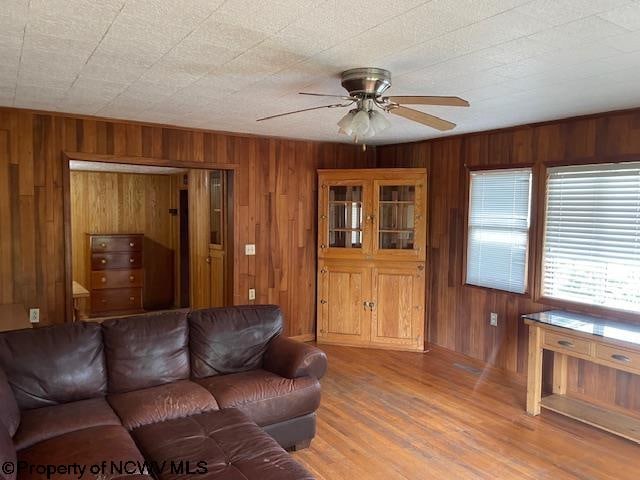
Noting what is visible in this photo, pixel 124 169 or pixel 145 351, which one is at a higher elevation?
pixel 124 169

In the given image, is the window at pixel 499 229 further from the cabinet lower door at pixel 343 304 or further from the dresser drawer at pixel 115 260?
the dresser drawer at pixel 115 260

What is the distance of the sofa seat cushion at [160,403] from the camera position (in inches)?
100

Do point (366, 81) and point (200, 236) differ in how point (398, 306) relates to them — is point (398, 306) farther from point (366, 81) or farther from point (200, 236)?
point (366, 81)

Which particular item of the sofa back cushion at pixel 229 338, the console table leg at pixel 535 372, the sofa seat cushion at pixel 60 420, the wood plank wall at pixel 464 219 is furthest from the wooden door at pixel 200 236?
the console table leg at pixel 535 372

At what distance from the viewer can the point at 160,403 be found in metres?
2.66

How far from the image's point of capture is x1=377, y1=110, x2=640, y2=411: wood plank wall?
145 inches

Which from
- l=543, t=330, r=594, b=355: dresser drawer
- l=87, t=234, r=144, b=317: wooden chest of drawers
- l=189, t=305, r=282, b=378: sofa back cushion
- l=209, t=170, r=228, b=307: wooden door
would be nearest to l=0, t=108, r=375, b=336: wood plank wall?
l=209, t=170, r=228, b=307: wooden door

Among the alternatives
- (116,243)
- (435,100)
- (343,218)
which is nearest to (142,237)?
(116,243)

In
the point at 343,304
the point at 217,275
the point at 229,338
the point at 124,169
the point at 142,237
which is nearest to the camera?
the point at 229,338

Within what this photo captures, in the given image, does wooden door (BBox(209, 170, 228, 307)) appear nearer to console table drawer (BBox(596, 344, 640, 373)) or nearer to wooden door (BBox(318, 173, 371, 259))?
wooden door (BBox(318, 173, 371, 259))

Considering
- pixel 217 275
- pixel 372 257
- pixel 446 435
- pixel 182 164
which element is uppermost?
pixel 182 164

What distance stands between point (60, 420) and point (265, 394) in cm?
110

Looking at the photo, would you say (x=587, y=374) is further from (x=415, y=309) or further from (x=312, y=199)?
(x=312, y=199)

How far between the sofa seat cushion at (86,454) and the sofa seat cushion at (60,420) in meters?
0.06
